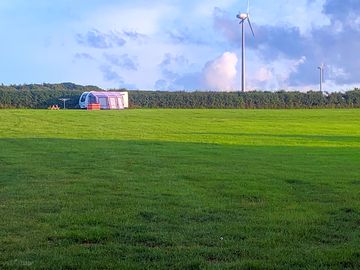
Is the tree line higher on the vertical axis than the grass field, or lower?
higher

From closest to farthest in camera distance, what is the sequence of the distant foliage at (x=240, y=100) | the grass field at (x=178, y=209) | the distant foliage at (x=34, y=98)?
the grass field at (x=178, y=209) < the distant foliage at (x=34, y=98) < the distant foliage at (x=240, y=100)

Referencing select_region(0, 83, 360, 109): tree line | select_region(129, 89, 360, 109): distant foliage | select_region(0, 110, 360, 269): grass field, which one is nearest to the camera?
select_region(0, 110, 360, 269): grass field

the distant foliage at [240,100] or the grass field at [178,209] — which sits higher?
the distant foliage at [240,100]

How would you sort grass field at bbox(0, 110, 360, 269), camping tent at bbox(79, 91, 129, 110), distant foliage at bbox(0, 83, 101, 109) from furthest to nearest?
distant foliage at bbox(0, 83, 101, 109) → camping tent at bbox(79, 91, 129, 110) → grass field at bbox(0, 110, 360, 269)

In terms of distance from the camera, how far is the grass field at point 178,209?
814cm

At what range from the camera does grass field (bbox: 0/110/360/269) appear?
814cm

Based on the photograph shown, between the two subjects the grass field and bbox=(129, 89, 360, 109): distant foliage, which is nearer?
the grass field

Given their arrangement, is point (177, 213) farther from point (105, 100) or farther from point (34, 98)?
point (34, 98)

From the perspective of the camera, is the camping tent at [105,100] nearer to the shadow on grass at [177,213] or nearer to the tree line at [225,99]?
the tree line at [225,99]

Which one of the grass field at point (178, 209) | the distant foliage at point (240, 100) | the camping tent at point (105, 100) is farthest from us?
the distant foliage at point (240, 100)

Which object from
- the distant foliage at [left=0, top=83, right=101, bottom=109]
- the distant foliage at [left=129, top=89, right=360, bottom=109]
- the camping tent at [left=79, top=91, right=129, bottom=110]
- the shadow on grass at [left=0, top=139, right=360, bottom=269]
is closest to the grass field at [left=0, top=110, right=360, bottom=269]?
the shadow on grass at [left=0, top=139, right=360, bottom=269]

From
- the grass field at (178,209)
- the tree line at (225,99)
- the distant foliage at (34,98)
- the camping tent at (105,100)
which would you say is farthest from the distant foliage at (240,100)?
the grass field at (178,209)

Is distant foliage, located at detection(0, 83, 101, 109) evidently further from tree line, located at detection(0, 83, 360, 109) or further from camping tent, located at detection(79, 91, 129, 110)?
camping tent, located at detection(79, 91, 129, 110)

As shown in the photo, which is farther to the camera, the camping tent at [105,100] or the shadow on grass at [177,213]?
the camping tent at [105,100]
